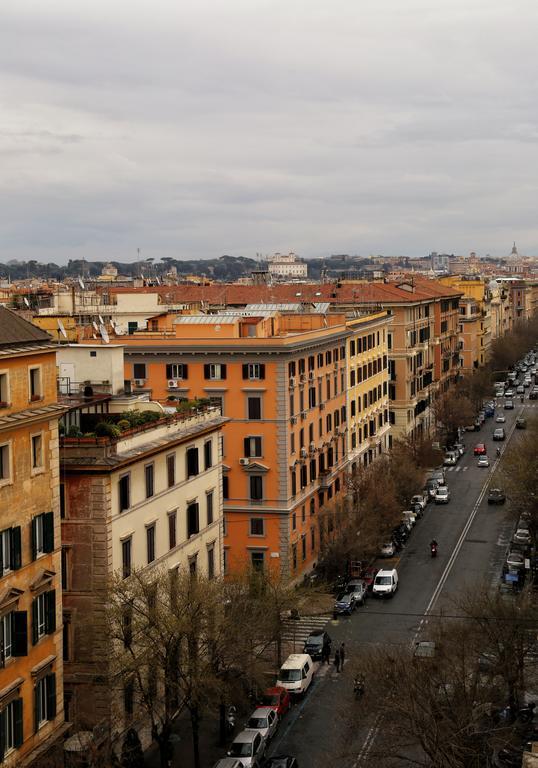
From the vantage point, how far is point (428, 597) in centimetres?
6072

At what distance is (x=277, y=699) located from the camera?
44.8m

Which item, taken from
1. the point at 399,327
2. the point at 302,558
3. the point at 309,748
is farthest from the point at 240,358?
the point at 399,327

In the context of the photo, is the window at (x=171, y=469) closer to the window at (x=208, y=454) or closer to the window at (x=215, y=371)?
the window at (x=208, y=454)

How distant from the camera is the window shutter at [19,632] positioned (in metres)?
33.4

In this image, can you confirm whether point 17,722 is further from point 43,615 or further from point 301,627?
point 301,627

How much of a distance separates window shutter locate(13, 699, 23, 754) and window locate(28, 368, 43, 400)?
9.01m

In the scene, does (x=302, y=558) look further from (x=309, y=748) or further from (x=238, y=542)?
(x=309, y=748)

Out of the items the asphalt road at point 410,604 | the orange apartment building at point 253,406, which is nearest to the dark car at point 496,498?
the asphalt road at point 410,604

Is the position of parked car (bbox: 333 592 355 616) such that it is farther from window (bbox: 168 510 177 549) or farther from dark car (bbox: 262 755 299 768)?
dark car (bbox: 262 755 299 768)

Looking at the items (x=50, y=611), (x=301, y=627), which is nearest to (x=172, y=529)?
(x=50, y=611)

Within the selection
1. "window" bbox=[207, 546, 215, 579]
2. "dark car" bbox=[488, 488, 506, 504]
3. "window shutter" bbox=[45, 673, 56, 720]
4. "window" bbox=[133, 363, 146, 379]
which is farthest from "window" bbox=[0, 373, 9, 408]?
"dark car" bbox=[488, 488, 506, 504]

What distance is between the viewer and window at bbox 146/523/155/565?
43.0 m

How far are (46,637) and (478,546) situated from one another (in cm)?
4178

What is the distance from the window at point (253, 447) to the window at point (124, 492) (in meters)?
23.2
